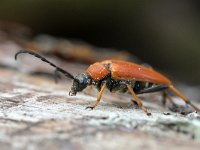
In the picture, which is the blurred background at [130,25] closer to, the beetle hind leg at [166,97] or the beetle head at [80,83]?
the beetle hind leg at [166,97]

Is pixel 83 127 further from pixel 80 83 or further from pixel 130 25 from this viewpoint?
pixel 130 25

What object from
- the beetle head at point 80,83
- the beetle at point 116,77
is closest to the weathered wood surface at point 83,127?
the beetle head at point 80,83

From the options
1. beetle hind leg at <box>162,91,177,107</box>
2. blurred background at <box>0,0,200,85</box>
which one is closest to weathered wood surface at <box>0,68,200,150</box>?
beetle hind leg at <box>162,91,177,107</box>

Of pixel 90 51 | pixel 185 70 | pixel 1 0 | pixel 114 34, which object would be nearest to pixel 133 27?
pixel 114 34

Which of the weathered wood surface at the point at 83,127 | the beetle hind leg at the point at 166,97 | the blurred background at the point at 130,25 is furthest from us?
the blurred background at the point at 130,25

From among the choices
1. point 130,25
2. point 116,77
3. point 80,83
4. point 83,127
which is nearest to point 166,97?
point 116,77

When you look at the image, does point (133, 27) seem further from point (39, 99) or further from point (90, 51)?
point (39, 99)
